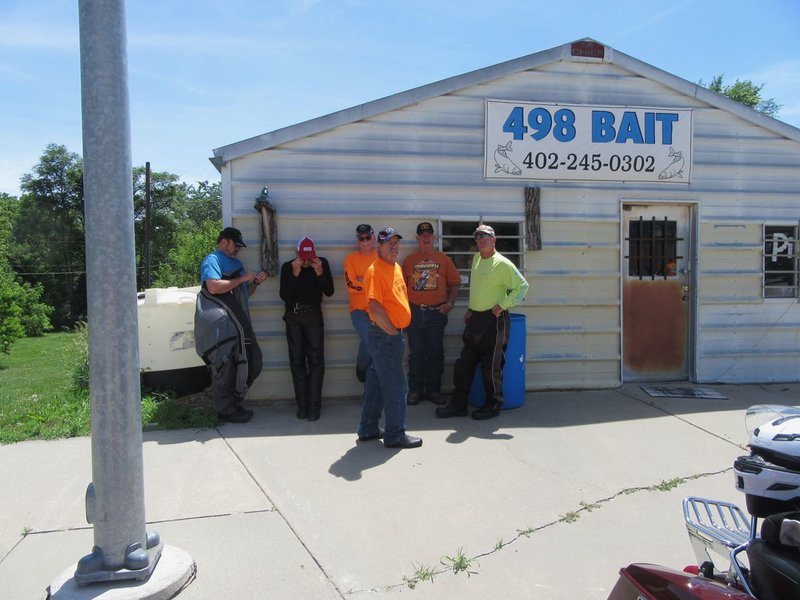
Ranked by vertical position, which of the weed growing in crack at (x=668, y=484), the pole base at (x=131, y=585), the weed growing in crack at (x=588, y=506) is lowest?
the weed growing in crack at (x=588, y=506)

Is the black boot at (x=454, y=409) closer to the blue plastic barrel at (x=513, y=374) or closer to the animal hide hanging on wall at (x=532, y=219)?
the blue plastic barrel at (x=513, y=374)

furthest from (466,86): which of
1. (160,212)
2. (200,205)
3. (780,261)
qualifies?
(200,205)

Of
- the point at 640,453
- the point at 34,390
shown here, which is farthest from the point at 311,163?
the point at 34,390

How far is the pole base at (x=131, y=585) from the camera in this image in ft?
9.71

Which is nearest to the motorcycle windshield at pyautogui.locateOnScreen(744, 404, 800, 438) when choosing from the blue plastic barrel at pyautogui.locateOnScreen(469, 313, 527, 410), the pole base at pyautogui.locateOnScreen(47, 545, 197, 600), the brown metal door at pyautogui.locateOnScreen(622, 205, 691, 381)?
the pole base at pyautogui.locateOnScreen(47, 545, 197, 600)

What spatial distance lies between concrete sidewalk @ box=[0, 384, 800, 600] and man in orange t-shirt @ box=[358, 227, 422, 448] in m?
0.29

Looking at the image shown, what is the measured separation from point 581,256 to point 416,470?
147 inches

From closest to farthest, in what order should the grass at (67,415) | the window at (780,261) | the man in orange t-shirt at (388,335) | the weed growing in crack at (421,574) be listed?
the weed growing in crack at (421,574)
the man in orange t-shirt at (388,335)
the grass at (67,415)
the window at (780,261)

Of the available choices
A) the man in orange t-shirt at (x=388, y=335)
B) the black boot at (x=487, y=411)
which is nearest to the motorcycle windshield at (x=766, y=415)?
the man in orange t-shirt at (x=388, y=335)

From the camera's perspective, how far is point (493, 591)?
3.23m

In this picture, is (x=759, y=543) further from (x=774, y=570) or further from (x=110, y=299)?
(x=110, y=299)

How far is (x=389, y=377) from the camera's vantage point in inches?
203

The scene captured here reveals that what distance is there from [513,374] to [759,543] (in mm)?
4260

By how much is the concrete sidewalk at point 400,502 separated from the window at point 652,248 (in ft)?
6.48
